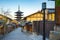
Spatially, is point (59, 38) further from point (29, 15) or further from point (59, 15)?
point (29, 15)

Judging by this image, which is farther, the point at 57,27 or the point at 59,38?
the point at 57,27

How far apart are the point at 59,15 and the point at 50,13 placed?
2217cm

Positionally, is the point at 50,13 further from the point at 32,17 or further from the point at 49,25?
the point at 32,17

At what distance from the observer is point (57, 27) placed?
1708 cm

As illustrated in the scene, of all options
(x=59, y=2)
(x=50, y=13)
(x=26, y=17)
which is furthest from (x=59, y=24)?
(x=26, y=17)

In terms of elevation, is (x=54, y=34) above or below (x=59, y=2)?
below

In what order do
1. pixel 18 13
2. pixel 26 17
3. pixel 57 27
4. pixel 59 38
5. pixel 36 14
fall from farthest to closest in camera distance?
pixel 18 13, pixel 26 17, pixel 36 14, pixel 57 27, pixel 59 38

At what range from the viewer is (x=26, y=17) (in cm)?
6400

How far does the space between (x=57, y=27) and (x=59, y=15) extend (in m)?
1.09

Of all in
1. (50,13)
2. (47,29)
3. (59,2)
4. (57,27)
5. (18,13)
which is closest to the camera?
(59,2)

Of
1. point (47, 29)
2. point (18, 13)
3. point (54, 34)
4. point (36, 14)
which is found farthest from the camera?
point (18, 13)

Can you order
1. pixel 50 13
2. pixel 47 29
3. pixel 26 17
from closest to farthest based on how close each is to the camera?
1. pixel 47 29
2. pixel 50 13
3. pixel 26 17

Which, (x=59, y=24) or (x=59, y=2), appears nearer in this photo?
(x=59, y=2)

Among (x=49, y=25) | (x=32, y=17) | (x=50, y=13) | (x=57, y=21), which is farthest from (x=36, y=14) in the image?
(x=57, y=21)
